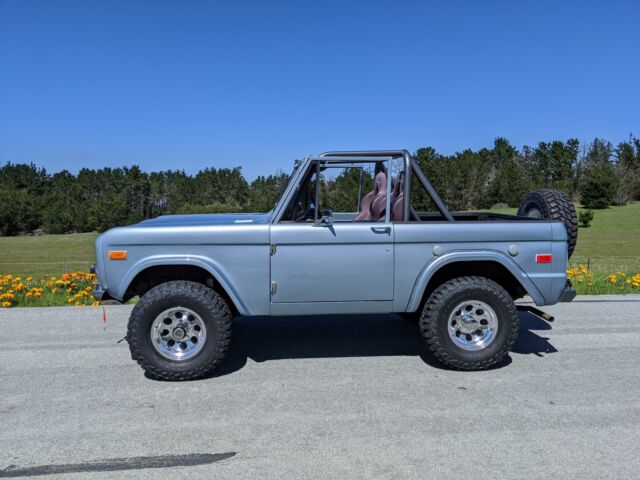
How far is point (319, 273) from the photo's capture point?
5180mm

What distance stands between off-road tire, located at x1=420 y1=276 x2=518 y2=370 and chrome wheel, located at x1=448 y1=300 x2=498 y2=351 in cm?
5

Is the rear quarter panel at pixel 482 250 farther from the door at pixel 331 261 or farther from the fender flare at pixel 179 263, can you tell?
the fender flare at pixel 179 263

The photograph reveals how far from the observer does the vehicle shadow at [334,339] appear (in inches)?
228

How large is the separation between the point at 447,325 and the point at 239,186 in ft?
240

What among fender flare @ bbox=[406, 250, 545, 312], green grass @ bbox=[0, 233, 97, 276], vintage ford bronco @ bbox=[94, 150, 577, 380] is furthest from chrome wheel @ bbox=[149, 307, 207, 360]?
green grass @ bbox=[0, 233, 97, 276]

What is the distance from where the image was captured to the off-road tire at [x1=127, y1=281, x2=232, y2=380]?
16.5ft

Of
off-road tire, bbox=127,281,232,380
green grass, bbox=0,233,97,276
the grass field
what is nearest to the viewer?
off-road tire, bbox=127,281,232,380

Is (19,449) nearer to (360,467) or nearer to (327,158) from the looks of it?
(360,467)

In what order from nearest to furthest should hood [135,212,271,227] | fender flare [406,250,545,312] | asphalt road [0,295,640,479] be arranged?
asphalt road [0,295,640,479] → fender flare [406,250,545,312] → hood [135,212,271,227]

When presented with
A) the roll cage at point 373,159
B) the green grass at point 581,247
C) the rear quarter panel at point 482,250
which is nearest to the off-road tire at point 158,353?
the roll cage at point 373,159

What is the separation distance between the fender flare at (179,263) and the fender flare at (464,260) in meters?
1.64

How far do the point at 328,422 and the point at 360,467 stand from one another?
69cm

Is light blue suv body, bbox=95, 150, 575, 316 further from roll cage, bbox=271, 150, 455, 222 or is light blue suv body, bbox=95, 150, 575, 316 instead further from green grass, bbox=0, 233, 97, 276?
green grass, bbox=0, 233, 97, 276

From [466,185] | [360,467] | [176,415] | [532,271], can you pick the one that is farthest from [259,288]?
[466,185]
